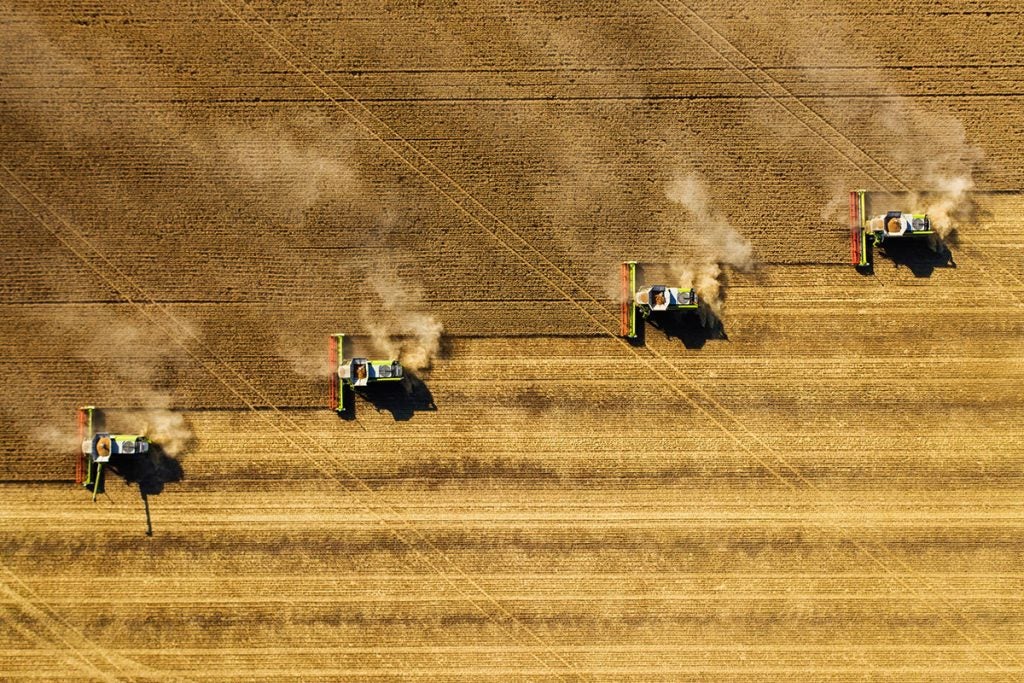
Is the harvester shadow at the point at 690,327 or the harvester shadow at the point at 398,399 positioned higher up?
the harvester shadow at the point at 690,327

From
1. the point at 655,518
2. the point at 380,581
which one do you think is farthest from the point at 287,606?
the point at 655,518

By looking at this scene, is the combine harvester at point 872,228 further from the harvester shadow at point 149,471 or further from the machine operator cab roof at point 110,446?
the machine operator cab roof at point 110,446

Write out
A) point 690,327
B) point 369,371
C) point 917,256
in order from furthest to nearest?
1. point 917,256
2. point 690,327
3. point 369,371

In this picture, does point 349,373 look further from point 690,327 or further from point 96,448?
point 690,327

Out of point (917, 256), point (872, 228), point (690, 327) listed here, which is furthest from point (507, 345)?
point (917, 256)

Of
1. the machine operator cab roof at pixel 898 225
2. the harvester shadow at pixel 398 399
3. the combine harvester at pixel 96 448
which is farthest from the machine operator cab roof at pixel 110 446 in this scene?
the machine operator cab roof at pixel 898 225

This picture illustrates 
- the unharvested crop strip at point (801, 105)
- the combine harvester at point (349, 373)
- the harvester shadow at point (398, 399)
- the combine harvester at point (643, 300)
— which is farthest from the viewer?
the unharvested crop strip at point (801, 105)

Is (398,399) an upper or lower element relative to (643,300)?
lower
